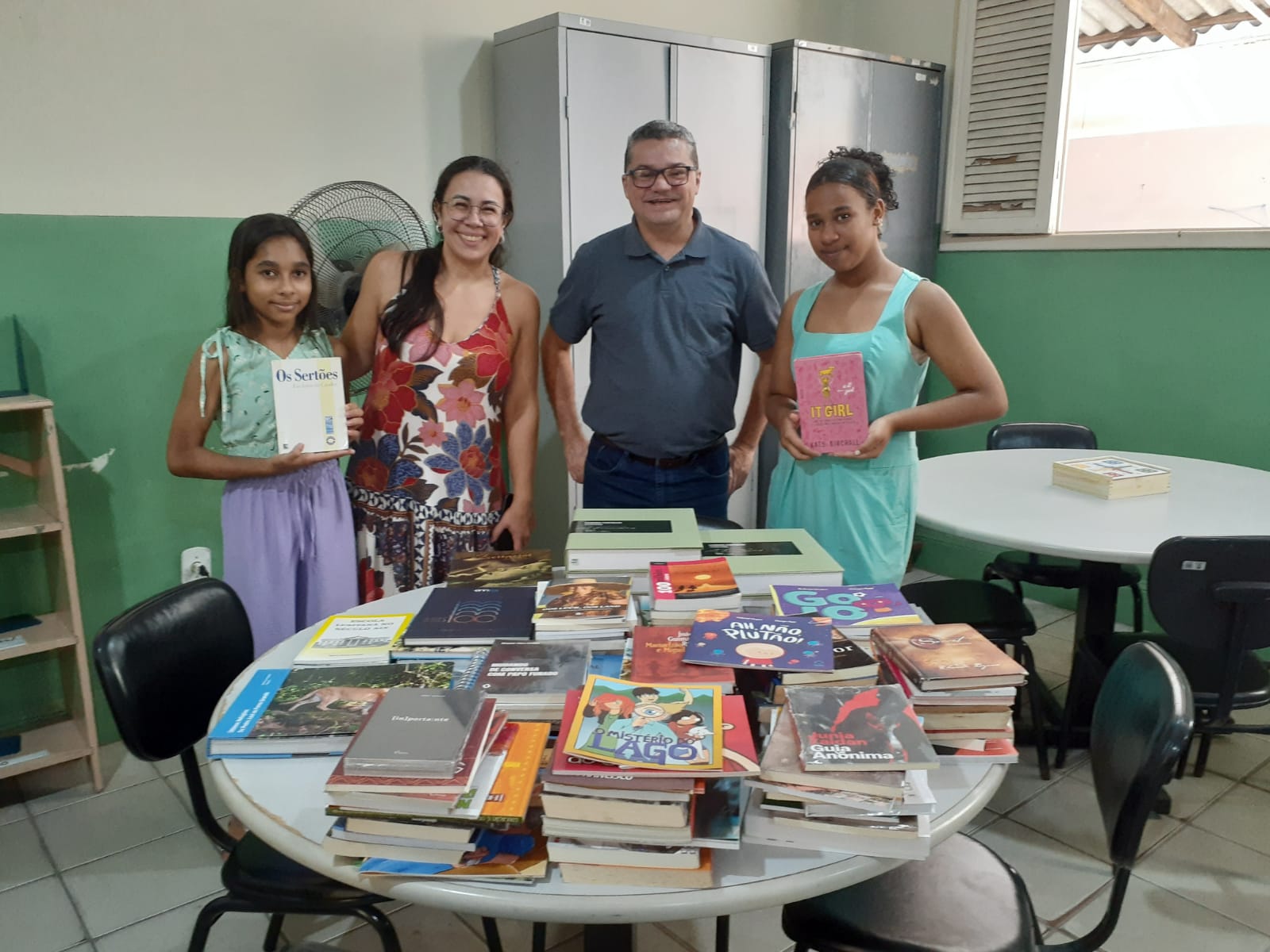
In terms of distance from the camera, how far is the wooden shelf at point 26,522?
7.91ft

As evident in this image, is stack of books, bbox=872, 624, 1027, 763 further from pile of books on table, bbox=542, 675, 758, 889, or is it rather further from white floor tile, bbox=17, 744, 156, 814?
white floor tile, bbox=17, 744, 156, 814

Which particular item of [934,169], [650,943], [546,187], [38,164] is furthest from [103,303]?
[934,169]

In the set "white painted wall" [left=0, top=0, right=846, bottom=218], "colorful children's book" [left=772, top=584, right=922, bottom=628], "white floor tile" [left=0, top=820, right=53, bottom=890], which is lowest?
"white floor tile" [left=0, top=820, right=53, bottom=890]

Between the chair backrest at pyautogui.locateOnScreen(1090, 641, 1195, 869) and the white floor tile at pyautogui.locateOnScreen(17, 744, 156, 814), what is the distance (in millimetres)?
2502

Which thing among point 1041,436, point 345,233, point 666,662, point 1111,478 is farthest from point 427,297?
point 1041,436

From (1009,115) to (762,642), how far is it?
351cm

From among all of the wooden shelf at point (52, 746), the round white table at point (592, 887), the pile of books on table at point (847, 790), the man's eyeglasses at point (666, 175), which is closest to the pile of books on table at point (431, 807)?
the round white table at point (592, 887)

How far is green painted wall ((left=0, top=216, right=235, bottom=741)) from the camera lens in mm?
2582

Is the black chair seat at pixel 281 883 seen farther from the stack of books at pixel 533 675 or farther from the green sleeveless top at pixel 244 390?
the green sleeveless top at pixel 244 390

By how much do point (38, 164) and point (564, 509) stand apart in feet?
6.43

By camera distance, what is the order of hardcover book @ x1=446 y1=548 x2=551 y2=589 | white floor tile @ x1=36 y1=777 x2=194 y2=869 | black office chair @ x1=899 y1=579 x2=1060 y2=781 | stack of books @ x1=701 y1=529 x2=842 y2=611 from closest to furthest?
1. stack of books @ x1=701 y1=529 x2=842 y2=611
2. hardcover book @ x1=446 y1=548 x2=551 y2=589
3. white floor tile @ x1=36 y1=777 x2=194 y2=869
4. black office chair @ x1=899 y1=579 x2=1060 y2=781

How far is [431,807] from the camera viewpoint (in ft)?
3.19

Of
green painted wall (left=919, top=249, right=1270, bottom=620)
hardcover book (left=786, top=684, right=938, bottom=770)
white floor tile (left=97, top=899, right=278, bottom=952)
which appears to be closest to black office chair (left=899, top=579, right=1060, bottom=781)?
green painted wall (left=919, top=249, right=1270, bottom=620)

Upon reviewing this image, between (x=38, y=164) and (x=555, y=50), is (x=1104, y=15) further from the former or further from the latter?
(x=38, y=164)
